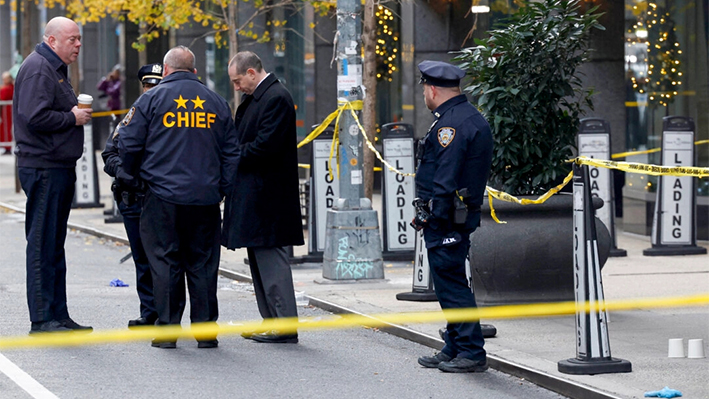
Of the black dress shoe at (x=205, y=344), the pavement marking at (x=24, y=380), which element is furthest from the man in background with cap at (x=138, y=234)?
the pavement marking at (x=24, y=380)

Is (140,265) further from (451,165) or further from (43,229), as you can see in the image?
(451,165)

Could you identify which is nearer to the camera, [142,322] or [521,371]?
[521,371]

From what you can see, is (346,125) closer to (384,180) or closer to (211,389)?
(384,180)

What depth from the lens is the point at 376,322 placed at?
9086mm

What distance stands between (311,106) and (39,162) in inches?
599

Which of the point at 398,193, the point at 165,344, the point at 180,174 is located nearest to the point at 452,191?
the point at 180,174

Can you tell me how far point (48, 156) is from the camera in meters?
8.23

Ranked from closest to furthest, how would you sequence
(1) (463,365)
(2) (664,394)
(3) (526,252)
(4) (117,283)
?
(2) (664,394), (1) (463,365), (3) (526,252), (4) (117,283)

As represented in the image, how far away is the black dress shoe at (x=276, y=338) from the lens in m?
8.40

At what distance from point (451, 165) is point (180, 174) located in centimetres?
176

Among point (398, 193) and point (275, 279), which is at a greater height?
point (398, 193)

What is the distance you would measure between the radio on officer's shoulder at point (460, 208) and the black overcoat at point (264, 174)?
5.04 ft

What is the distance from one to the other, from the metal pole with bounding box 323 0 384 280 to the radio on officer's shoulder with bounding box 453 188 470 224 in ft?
12.7

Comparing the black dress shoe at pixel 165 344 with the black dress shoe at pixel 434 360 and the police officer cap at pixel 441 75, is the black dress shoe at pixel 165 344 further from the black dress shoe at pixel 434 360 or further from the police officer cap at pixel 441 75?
the police officer cap at pixel 441 75
